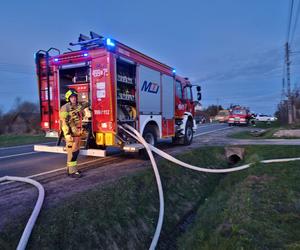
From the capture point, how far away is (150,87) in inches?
358

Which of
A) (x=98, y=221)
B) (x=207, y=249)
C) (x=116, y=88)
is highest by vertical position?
(x=116, y=88)

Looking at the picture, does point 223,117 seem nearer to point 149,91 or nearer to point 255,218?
point 149,91

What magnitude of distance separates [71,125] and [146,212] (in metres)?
2.47

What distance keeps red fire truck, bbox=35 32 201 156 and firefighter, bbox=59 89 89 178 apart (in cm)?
86

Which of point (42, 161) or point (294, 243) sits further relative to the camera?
point (42, 161)

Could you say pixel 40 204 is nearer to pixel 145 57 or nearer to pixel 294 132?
pixel 145 57

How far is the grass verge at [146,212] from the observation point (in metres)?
3.90

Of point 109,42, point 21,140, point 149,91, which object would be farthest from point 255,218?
point 21,140

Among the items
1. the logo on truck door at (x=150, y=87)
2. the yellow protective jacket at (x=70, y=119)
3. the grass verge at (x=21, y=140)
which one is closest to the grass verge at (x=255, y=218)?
the yellow protective jacket at (x=70, y=119)

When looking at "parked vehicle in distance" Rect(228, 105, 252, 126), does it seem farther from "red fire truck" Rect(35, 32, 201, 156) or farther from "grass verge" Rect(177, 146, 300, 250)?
"grass verge" Rect(177, 146, 300, 250)

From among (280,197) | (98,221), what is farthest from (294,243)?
(98,221)

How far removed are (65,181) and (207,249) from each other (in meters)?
3.36

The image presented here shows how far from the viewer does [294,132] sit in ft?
53.8

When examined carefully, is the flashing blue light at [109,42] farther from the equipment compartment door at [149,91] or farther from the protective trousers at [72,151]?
the protective trousers at [72,151]
